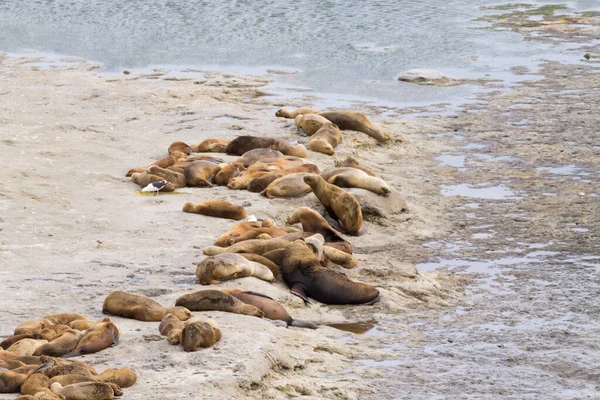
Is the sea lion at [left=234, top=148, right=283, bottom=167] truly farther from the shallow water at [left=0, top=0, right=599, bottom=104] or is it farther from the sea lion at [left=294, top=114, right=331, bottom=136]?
the shallow water at [left=0, top=0, right=599, bottom=104]

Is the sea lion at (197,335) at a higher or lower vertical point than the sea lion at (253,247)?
higher

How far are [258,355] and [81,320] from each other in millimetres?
1152

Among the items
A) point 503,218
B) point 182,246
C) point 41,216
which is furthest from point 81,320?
point 503,218

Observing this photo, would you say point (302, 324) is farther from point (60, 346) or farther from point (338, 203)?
point (338, 203)

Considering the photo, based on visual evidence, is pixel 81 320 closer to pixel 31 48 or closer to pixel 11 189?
pixel 11 189

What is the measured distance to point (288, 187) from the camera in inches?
397

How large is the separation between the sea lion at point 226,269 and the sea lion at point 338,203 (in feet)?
6.77

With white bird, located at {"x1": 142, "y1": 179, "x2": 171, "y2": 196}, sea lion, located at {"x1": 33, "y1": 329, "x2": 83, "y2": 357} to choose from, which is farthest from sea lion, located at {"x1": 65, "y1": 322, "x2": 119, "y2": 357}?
white bird, located at {"x1": 142, "y1": 179, "x2": 171, "y2": 196}

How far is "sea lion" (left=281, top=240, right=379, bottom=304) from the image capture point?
24.1 feet

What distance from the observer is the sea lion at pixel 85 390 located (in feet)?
15.6

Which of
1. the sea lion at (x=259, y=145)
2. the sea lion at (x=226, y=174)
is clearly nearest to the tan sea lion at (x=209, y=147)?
the sea lion at (x=259, y=145)

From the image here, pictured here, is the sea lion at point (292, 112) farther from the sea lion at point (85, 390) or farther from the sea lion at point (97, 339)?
the sea lion at point (85, 390)

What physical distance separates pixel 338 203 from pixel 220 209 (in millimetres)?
1126

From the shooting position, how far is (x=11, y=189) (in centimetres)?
959
